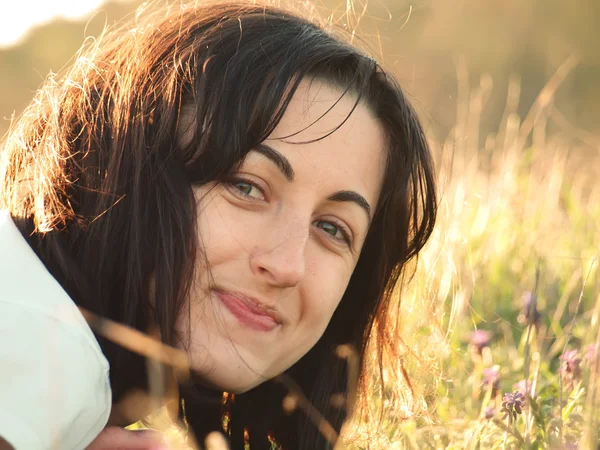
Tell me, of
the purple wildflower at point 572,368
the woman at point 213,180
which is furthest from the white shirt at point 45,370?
the purple wildflower at point 572,368

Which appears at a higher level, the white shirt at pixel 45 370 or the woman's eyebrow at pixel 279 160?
the woman's eyebrow at pixel 279 160

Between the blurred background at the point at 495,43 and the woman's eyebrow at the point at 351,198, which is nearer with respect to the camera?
the woman's eyebrow at the point at 351,198

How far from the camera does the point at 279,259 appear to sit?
→ 233cm

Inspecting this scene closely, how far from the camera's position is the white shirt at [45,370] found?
5.74ft

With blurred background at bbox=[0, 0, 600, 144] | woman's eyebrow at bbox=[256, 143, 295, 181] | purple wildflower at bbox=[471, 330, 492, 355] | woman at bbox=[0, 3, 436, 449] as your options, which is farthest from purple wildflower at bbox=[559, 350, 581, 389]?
blurred background at bbox=[0, 0, 600, 144]

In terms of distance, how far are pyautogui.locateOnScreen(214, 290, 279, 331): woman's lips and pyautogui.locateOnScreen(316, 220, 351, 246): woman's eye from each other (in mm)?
334

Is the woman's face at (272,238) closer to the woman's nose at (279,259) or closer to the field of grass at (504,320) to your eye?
the woman's nose at (279,259)

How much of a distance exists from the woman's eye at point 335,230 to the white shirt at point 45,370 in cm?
86

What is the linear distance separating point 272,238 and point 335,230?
14.6 inches

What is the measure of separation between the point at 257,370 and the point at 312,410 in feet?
1.81

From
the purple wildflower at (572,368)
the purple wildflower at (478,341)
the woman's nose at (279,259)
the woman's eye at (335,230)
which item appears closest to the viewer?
the woman's nose at (279,259)

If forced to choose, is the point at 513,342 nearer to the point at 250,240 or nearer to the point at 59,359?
the point at 250,240

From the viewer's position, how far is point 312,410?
2.97m

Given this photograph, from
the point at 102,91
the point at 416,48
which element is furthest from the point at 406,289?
the point at 416,48
